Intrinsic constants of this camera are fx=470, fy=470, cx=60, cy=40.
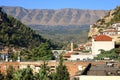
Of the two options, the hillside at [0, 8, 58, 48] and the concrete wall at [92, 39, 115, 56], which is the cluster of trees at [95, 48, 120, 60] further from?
the hillside at [0, 8, 58, 48]

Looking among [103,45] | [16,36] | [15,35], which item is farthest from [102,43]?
[16,36]

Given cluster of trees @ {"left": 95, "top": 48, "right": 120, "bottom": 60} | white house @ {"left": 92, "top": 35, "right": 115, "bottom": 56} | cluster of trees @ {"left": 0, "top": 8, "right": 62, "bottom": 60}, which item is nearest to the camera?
cluster of trees @ {"left": 95, "top": 48, "right": 120, "bottom": 60}

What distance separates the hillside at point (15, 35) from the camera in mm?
135050

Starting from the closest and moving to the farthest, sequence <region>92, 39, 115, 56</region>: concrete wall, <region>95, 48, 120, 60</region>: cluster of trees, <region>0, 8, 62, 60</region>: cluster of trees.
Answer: <region>95, 48, 120, 60</region>: cluster of trees < <region>92, 39, 115, 56</region>: concrete wall < <region>0, 8, 62, 60</region>: cluster of trees

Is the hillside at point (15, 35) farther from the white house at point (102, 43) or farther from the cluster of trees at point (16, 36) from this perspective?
the white house at point (102, 43)

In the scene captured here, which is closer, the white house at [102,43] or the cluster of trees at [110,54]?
the cluster of trees at [110,54]

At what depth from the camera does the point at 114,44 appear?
79.5m

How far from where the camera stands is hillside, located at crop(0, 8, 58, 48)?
135 meters

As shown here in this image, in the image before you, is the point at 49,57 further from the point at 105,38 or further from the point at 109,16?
the point at 109,16

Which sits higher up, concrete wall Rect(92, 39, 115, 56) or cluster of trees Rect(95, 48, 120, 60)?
concrete wall Rect(92, 39, 115, 56)

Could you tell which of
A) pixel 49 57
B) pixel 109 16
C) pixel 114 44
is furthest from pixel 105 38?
pixel 109 16

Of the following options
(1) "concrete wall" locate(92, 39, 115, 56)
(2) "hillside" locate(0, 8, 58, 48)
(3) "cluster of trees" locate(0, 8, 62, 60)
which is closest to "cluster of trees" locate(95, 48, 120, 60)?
(1) "concrete wall" locate(92, 39, 115, 56)

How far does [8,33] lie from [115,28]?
53230 mm

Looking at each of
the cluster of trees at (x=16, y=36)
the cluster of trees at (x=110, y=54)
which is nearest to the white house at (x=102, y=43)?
the cluster of trees at (x=110, y=54)
